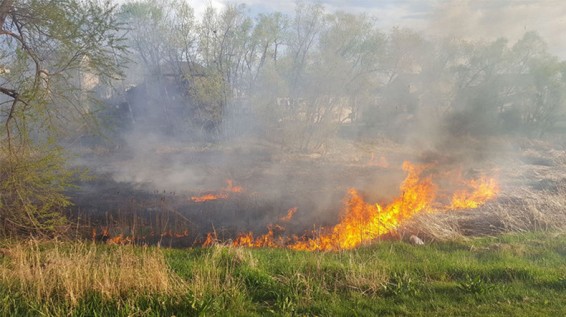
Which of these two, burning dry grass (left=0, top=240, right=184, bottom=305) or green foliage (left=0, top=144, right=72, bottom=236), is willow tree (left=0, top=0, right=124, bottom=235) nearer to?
green foliage (left=0, top=144, right=72, bottom=236)

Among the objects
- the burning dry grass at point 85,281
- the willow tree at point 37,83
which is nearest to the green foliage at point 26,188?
the willow tree at point 37,83

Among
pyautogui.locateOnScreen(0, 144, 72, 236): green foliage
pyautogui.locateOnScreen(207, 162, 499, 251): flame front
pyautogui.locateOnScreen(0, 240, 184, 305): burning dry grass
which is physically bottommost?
pyautogui.locateOnScreen(207, 162, 499, 251): flame front

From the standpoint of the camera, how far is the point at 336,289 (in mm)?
5215

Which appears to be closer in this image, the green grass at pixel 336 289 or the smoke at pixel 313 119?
the green grass at pixel 336 289

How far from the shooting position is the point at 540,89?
25.1m

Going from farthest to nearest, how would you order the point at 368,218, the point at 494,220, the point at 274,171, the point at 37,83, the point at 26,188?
the point at 274,171
the point at 368,218
the point at 494,220
the point at 26,188
the point at 37,83

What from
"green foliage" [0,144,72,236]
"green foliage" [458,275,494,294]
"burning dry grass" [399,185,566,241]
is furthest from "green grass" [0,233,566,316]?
"burning dry grass" [399,185,566,241]

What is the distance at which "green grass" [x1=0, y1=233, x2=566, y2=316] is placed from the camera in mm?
4539

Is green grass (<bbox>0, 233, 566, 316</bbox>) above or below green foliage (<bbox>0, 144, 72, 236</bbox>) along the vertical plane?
below

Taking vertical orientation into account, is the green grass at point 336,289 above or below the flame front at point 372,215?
above

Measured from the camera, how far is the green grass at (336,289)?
4.54 meters

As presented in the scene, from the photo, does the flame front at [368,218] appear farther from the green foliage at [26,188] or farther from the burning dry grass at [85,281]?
the green foliage at [26,188]

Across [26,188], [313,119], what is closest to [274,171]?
[313,119]

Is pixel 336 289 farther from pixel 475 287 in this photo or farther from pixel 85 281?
pixel 85 281
